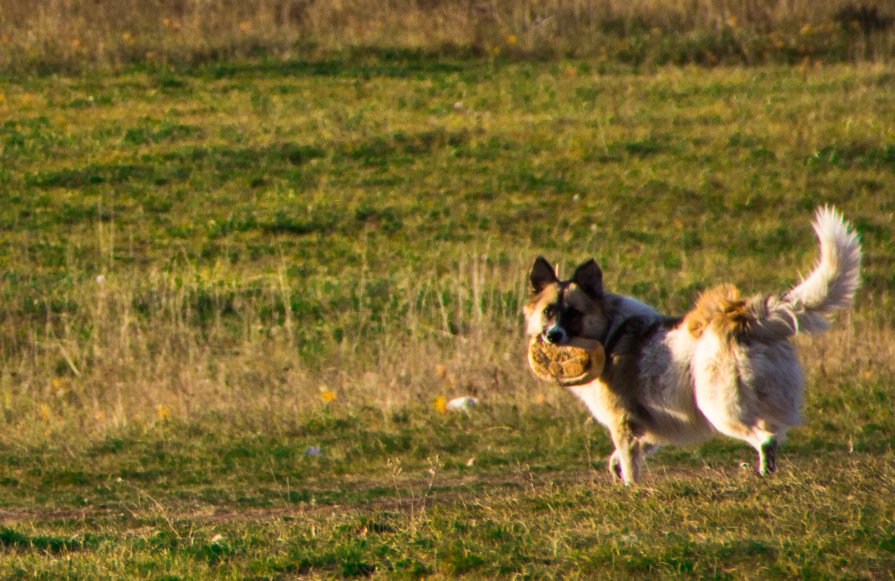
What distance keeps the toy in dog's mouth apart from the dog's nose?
0.04 metres

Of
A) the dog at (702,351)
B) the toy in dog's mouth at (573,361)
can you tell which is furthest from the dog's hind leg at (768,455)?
the toy in dog's mouth at (573,361)

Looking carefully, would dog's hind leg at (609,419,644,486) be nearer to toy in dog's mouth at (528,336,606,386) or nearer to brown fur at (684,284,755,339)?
toy in dog's mouth at (528,336,606,386)

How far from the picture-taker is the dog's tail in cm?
661

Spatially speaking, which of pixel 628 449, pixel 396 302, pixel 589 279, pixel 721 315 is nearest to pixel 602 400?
pixel 628 449

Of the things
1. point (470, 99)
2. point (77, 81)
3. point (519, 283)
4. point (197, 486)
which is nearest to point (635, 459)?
point (197, 486)

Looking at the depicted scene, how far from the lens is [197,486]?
27.8 feet

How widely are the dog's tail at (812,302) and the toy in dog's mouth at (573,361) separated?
2.32ft

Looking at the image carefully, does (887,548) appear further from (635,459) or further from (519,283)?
(519,283)

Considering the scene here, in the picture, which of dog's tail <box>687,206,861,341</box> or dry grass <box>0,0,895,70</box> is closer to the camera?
dog's tail <box>687,206,861,341</box>

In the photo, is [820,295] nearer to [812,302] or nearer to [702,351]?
[812,302]

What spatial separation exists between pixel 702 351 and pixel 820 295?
65cm

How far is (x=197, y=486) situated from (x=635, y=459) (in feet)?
9.62

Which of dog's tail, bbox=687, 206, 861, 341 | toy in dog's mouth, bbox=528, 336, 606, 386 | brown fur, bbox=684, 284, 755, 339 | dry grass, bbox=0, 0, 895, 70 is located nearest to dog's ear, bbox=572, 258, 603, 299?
toy in dog's mouth, bbox=528, 336, 606, 386

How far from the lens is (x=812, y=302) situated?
6609mm
